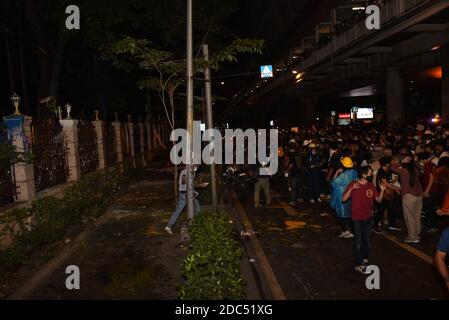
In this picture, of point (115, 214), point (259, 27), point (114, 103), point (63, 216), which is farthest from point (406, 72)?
point (259, 27)

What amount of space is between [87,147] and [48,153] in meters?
3.19

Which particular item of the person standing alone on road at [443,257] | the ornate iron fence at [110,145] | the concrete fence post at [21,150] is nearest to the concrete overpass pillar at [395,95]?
the ornate iron fence at [110,145]

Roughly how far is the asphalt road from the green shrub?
1338 millimetres

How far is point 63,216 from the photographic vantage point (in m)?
10.2

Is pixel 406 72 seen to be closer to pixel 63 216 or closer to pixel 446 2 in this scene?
pixel 446 2

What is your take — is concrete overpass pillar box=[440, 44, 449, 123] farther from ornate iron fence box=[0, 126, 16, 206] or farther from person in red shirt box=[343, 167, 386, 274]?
ornate iron fence box=[0, 126, 16, 206]

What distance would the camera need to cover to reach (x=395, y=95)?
28.2m

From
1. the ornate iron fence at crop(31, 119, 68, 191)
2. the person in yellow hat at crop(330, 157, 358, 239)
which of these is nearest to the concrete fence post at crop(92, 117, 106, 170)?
the ornate iron fence at crop(31, 119, 68, 191)

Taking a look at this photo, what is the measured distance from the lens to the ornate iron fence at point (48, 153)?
9.84 meters

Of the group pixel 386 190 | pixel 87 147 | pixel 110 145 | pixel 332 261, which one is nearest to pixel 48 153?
pixel 87 147

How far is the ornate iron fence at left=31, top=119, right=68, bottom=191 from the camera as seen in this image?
32.3 ft

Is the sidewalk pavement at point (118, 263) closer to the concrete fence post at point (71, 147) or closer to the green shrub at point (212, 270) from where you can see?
the green shrub at point (212, 270)

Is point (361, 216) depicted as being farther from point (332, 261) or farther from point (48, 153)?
point (48, 153)

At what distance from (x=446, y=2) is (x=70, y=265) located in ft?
45.4
